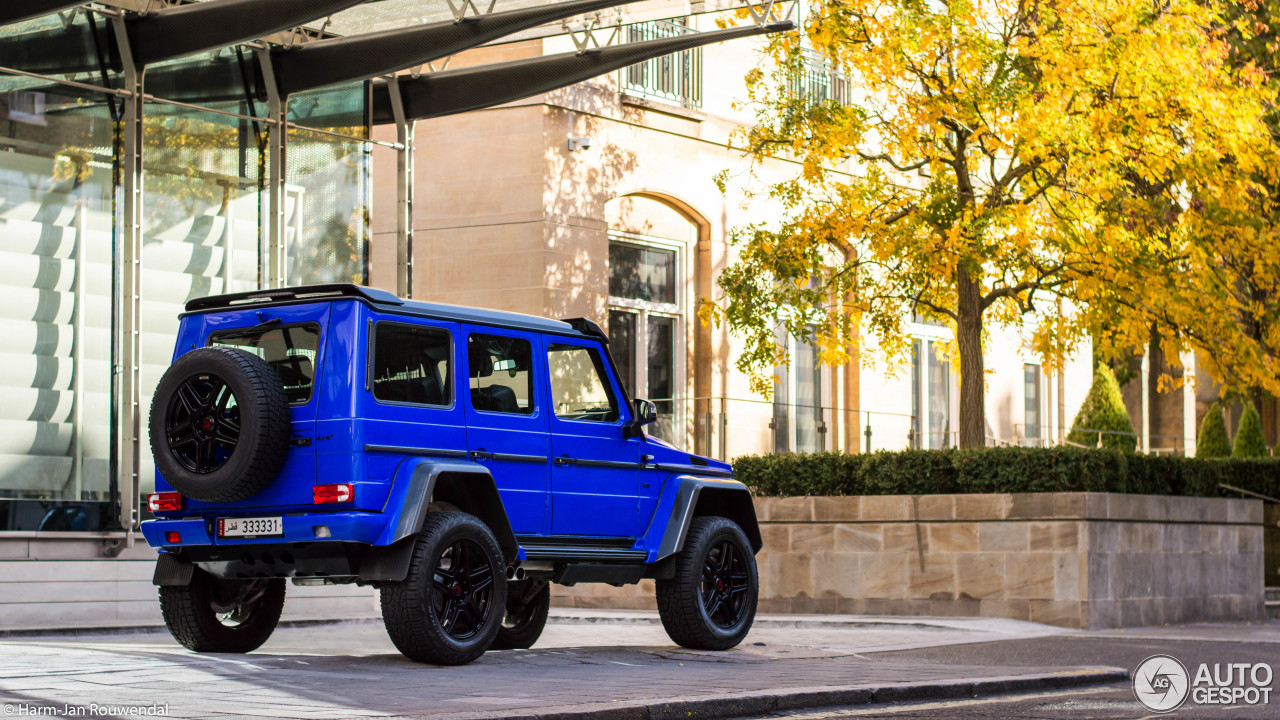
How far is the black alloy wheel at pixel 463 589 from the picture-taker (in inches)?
410

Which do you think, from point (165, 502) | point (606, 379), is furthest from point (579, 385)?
point (165, 502)

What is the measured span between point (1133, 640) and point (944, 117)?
21.7 ft

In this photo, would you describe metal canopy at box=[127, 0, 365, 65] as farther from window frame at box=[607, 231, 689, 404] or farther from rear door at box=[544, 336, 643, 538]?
window frame at box=[607, 231, 689, 404]

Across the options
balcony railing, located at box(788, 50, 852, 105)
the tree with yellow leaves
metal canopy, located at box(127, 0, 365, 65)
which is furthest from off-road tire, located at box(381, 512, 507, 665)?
balcony railing, located at box(788, 50, 852, 105)

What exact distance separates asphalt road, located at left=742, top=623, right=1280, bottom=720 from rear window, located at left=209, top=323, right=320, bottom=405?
3672 millimetres

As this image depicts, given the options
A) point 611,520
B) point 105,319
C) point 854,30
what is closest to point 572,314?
point 854,30

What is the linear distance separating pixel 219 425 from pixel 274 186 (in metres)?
7.53

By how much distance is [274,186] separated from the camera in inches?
679

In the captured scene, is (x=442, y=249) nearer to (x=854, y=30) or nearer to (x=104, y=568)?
(x=854, y=30)

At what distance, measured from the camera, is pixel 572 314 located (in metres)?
23.2

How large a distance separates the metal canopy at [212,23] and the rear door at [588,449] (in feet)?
13.6

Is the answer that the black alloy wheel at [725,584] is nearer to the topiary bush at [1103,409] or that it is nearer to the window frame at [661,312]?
the window frame at [661,312]

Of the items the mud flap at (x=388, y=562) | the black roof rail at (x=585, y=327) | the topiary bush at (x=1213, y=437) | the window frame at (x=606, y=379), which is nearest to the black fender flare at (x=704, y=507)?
the window frame at (x=606, y=379)

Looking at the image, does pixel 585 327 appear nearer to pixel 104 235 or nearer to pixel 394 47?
pixel 394 47
